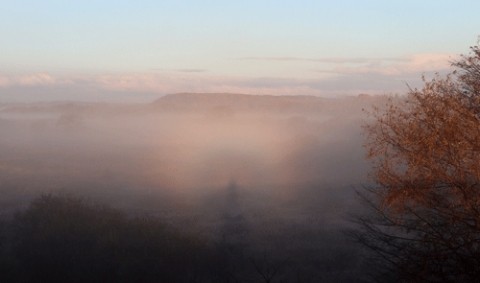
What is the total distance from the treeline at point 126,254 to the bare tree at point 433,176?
7873 mm

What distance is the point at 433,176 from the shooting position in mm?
10906

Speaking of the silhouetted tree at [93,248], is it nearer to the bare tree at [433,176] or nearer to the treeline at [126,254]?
the treeline at [126,254]

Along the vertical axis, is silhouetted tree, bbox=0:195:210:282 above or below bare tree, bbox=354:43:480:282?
below

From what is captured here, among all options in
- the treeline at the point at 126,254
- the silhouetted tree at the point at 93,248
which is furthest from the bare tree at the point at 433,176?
the silhouetted tree at the point at 93,248

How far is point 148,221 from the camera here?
25031 mm

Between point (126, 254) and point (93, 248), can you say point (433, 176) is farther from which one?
point (93, 248)

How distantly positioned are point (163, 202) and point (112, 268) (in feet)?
82.8

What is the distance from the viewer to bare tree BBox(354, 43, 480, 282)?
10445 millimetres

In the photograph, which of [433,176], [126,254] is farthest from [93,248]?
[433,176]

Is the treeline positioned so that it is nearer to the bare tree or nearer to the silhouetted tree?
the silhouetted tree

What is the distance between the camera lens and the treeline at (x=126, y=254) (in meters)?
20.2

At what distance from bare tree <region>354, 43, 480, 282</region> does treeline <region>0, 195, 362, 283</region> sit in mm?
7873

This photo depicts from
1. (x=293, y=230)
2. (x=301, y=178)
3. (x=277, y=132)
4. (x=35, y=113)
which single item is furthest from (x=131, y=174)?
A: (x=35, y=113)

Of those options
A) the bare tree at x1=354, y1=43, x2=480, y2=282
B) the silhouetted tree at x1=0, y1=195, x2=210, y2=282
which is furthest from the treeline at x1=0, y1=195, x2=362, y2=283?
the bare tree at x1=354, y1=43, x2=480, y2=282
